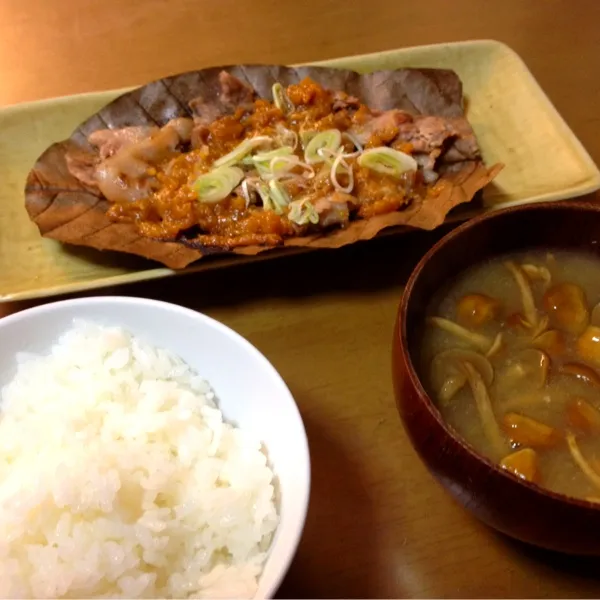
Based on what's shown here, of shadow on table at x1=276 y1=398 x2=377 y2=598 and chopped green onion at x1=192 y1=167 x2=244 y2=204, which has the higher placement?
chopped green onion at x1=192 y1=167 x2=244 y2=204

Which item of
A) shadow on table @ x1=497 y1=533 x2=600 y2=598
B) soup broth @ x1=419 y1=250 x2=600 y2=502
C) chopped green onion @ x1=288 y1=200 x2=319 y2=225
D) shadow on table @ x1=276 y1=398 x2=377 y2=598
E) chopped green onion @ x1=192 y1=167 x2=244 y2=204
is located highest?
chopped green onion @ x1=192 y1=167 x2=244 y2=204

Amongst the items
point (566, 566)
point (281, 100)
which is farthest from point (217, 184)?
point (566, 566)

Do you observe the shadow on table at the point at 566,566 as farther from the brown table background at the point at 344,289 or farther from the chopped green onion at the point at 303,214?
the chopped green onion at the point at 303,214

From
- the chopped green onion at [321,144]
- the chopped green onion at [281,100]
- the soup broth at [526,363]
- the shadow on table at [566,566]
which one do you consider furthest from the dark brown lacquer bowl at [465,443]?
the chopped green onion at [281,100]

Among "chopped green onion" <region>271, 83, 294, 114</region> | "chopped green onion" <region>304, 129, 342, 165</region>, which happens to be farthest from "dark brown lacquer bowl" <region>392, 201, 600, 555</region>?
"chopped green onion" <region>271, 83, 294, 114</region>

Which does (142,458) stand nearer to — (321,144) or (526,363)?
(526,363)

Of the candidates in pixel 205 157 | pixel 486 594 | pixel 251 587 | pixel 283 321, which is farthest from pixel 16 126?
pixel 486 594

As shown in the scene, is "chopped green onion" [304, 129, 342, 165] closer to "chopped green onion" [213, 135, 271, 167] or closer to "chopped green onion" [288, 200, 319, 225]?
"chopped green onion" [213, 135, 271, 167]

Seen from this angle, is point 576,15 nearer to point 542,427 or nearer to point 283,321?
point 283,321
